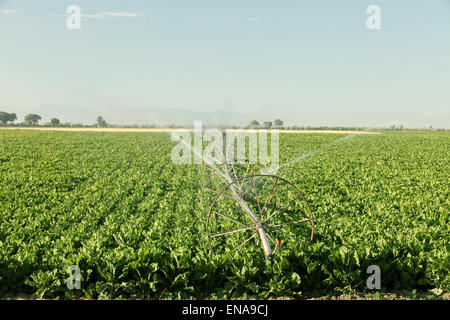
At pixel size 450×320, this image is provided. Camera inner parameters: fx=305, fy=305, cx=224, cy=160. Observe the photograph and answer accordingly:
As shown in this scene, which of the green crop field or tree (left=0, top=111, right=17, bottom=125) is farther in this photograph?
tree (left=0, top=111, right=17, bottom=125)

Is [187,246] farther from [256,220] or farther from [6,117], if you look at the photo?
[6,117]

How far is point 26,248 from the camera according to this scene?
613 cm

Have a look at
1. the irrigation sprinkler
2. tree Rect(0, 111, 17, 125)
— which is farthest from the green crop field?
tree Rect(0, 111, 17, 125)

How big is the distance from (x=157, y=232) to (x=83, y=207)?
3.45 m

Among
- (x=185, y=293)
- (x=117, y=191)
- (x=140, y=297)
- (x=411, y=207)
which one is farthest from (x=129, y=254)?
(x=411, y=207)

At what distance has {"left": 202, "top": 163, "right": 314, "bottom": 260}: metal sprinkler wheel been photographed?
18.7 ft

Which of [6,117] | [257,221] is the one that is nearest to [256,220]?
[257,221]

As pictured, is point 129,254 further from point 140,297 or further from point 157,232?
point 157,232

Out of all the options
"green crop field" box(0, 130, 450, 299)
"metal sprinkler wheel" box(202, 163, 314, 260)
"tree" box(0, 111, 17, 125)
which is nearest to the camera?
"green crop field" box(0, 130, 450, 299)

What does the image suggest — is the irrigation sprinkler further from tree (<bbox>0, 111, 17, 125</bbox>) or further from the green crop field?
tree (<bbox>0, 111, 17, 125</bbox>)

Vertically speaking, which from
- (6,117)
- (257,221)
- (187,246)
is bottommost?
(187,246)

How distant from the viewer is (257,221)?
5789mm

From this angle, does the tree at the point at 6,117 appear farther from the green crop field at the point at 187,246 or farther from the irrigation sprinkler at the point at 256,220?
the irrigation sprinkler at the point at 256,220

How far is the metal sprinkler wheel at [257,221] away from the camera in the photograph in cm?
570
